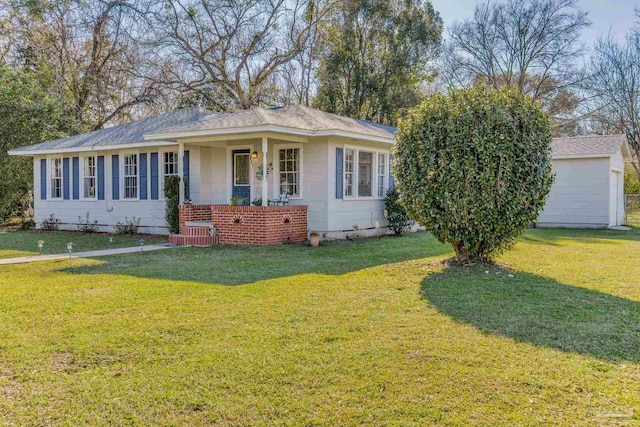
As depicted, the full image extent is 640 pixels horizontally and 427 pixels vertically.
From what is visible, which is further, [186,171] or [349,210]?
[186,171]

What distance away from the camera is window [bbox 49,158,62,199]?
645 inches

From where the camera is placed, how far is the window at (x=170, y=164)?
46.5 feet

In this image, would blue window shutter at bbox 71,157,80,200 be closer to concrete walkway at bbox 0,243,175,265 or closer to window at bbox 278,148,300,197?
concrete walkway at bbox 0,243,175,265

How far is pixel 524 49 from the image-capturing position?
26922 millimetres

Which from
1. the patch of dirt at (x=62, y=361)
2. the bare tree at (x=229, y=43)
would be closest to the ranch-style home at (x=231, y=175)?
the patch of dirt at (x=62, y=361)

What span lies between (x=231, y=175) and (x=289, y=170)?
176 cm

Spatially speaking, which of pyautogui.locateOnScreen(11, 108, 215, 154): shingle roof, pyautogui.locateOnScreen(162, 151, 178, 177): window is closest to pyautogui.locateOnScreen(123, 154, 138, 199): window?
pyautogui.locateOnScreen(11, 108, 215, 154): shingle roof

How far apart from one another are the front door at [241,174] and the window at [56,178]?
22.4ft

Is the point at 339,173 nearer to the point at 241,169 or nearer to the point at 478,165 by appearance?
the point at 241,169

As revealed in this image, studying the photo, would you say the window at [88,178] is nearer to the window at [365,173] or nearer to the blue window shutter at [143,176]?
the blue window shutter at [143,176]

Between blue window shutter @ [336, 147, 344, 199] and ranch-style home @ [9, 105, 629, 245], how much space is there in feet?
0.13

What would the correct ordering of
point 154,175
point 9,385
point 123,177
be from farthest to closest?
point 123,177, point 154,175, point 9,385

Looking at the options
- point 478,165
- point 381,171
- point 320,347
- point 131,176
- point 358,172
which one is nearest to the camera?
point 320,347

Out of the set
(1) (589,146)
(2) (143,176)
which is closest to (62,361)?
(2) (143,176)
